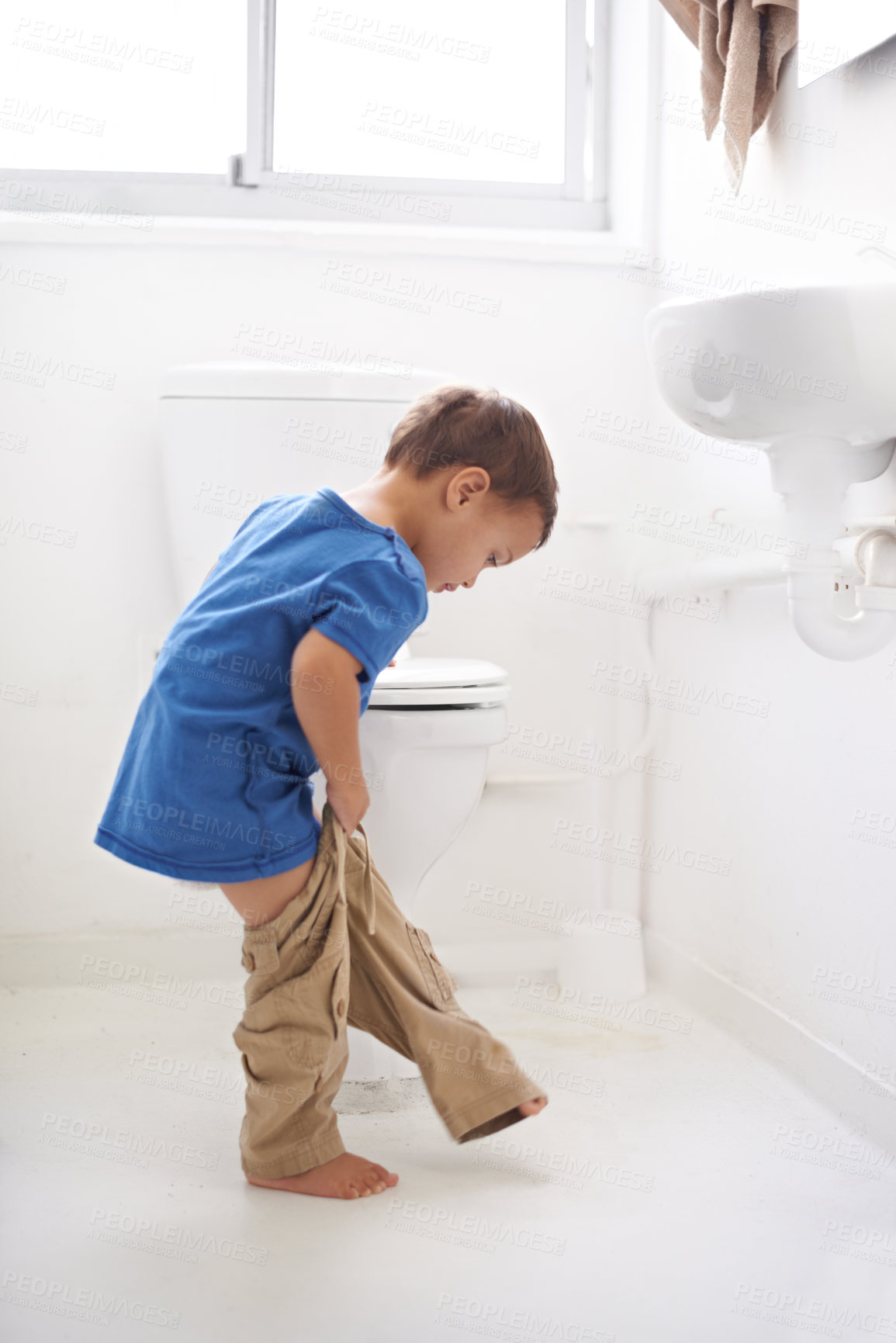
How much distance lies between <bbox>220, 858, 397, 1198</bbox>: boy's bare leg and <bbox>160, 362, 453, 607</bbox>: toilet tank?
0.66 metres

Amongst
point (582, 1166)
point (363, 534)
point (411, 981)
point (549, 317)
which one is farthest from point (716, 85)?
point (582, 1166)

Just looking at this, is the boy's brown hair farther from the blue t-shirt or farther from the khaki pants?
the khaki pants

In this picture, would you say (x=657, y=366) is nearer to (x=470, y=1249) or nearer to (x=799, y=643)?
(x=799, y=643)

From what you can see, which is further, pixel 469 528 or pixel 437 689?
pixel 437 689

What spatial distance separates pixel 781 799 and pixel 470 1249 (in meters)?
0.65

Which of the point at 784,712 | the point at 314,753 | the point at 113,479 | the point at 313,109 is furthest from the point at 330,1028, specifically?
the point at 313,109

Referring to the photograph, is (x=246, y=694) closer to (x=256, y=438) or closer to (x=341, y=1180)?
(x=341, y=1180)

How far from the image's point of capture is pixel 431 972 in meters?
1.16

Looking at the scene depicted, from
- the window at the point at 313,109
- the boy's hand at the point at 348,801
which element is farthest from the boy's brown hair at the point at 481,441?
the window at the point at 313,109

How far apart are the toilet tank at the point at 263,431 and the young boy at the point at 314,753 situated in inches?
18.6

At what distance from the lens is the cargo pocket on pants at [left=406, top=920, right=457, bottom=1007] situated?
1151 millimetres

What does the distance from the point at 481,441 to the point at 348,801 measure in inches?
13.6

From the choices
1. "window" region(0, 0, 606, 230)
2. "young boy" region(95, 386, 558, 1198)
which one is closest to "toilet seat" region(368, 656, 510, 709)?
"young boy" region(95, 386, 558, 1198)

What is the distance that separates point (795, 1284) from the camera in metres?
0.93
